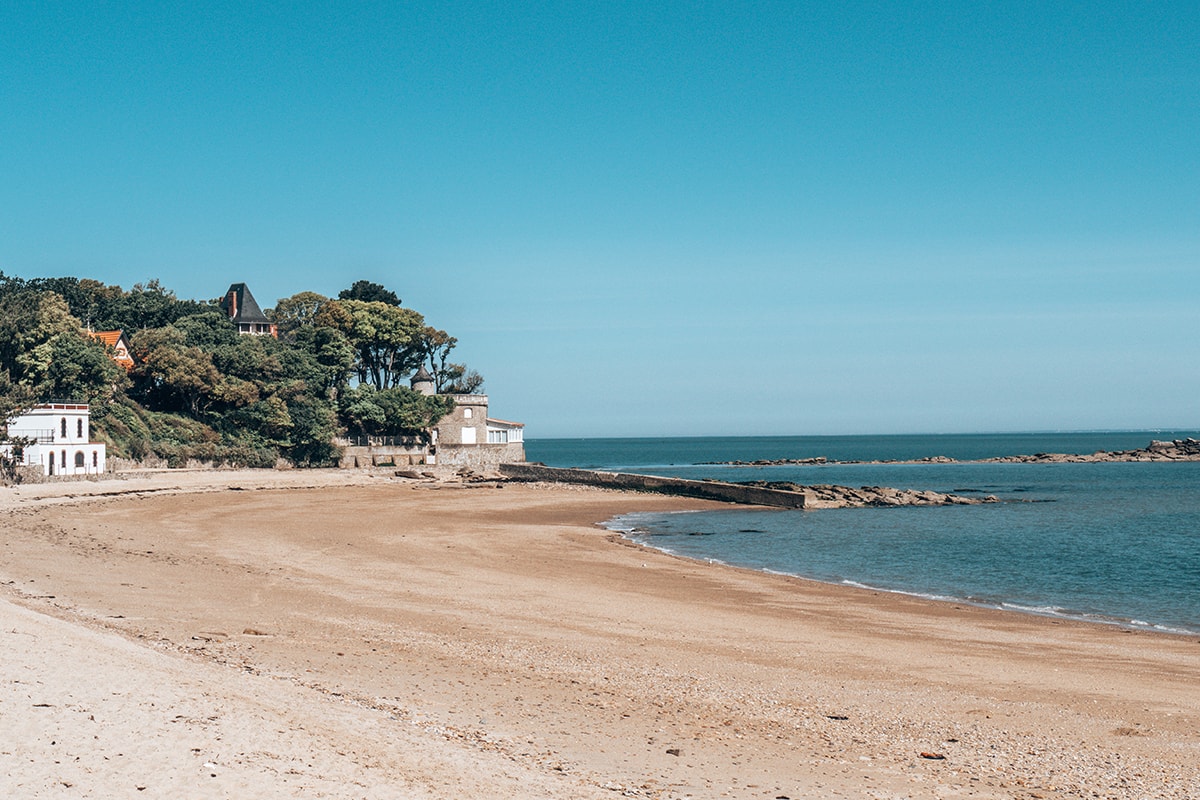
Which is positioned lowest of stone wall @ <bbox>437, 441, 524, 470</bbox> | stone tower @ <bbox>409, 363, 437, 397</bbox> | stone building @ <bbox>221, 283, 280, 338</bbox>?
stone wall @ <bbox>437, 441, 524, 470</bbox>

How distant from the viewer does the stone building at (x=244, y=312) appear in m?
97.8

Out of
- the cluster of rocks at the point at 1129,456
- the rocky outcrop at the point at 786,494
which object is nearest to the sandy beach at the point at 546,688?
the rocky outcrop at the point at 786,494

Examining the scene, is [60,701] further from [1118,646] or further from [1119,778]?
[1118,646]

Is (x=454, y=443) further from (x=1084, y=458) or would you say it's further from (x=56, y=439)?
(x=1084, y=458)

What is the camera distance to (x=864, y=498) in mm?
57469

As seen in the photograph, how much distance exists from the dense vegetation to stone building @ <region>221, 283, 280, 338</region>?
497cm

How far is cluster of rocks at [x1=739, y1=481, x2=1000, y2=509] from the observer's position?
55469 millimetres

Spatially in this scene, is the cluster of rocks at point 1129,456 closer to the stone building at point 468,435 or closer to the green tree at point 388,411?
the stone building at point 468,435

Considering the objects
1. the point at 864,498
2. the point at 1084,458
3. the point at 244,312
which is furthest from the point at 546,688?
the point at 1084,458

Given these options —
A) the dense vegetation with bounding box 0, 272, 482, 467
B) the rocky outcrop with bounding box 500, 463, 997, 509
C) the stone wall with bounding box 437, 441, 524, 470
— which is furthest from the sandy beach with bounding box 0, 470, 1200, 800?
the stone wall with bounding box 437, 441, 524, 470

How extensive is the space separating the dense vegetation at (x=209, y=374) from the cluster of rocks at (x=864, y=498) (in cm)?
3328

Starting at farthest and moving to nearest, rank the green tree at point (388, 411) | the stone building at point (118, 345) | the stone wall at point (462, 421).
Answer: the stone wall at point (462, 421) → the green tree at point (388, 411) → the stone building at point (118, 345)

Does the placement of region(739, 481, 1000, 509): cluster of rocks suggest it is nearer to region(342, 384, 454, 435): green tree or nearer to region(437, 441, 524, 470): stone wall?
region(437, 441, 524, 470): stone wall

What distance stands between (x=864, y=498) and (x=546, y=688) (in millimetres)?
47842
